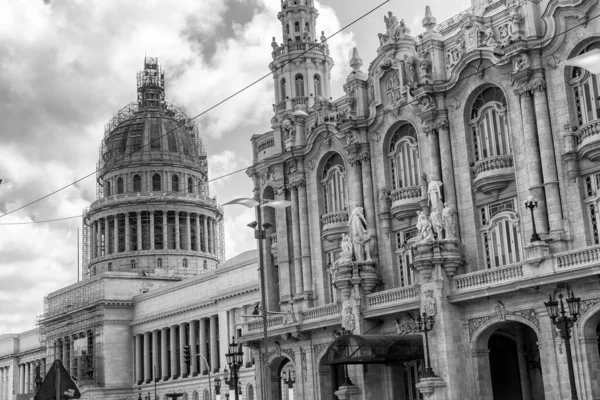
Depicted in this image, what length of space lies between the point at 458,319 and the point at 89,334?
79639 mm

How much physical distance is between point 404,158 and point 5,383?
112182 millimetres

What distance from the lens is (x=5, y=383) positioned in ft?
481

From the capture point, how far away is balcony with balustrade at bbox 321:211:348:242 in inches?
2158

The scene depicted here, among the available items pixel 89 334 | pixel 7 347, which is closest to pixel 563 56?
pixel 89 334

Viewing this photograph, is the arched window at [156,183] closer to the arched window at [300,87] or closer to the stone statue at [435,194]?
the arched window at [300,87]

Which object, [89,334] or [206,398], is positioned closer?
[206,398]

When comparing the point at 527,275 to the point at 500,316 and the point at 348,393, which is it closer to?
the point at 500,316

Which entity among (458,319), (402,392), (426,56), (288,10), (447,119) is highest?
(288,10)

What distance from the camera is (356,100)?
54875 mm

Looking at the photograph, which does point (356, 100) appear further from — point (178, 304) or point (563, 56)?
point (178, 304)

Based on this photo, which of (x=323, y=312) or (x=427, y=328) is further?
(x=323, y=312)

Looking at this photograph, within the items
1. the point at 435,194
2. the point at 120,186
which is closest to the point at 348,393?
the point at 435,194

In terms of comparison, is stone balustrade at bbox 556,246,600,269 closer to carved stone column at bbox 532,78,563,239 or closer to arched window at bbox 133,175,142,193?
carved stone column at bbox 532,78,563,239

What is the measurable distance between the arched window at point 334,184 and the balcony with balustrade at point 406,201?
203 inches
